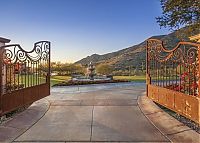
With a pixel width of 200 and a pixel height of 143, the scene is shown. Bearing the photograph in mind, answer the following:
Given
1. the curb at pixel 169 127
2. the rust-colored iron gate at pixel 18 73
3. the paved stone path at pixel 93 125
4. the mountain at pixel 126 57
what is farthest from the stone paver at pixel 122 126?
the mountain at pixel 126 57

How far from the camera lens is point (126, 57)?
44.1 metres

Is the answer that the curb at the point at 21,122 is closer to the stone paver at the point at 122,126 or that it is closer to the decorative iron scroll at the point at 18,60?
the decorative iron scroll at the point at 18,60

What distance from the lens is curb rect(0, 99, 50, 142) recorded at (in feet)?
16.5

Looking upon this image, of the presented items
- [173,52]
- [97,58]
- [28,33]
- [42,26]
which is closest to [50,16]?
[42,26]

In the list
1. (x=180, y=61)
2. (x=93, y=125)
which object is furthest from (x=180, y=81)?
(x=93, y=125)

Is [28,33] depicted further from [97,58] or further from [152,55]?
[97,58]

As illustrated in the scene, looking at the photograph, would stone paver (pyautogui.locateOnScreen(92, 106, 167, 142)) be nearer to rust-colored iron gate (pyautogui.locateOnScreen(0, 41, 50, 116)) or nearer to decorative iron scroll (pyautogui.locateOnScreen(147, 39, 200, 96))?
decorative iron scroll (pyautogui.locateOnScreen(147, 39, 200, 96))

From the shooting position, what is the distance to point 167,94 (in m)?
6.59

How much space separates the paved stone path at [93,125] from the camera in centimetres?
483

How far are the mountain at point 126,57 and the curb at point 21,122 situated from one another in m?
24.1

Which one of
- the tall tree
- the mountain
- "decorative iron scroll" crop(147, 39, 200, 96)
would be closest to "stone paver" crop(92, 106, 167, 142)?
"decorative iron scroll" crop(147, 39, 200, 96)

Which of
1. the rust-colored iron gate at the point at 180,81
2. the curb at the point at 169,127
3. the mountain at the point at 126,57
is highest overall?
the mountain at the point at 126,57

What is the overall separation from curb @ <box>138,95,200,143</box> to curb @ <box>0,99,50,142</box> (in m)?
2.79

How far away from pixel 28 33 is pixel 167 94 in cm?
815
